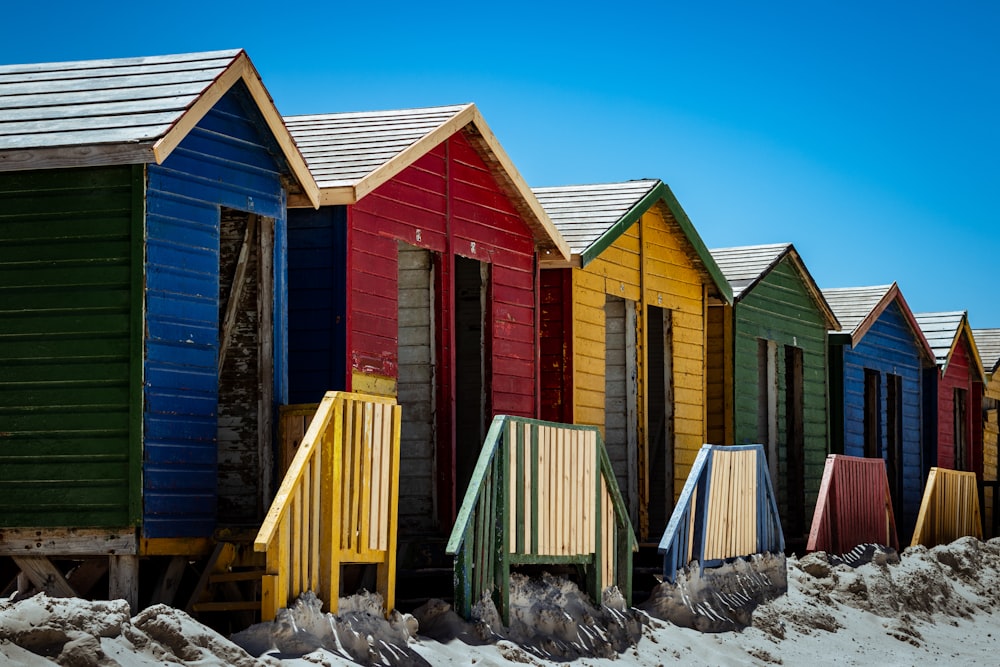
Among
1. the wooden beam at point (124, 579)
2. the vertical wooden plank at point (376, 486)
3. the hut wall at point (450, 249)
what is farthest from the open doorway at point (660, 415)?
the wooden beam at point (124, 579)

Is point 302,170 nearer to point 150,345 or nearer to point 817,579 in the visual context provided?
point 150,345

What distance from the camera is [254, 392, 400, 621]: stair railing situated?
977cm

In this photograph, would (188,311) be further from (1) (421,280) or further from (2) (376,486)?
(1) (421,280)

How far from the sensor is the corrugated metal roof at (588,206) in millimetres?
16900

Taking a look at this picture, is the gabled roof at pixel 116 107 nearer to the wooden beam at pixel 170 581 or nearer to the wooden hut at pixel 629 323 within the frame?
the wooden beam at pixel 170 581

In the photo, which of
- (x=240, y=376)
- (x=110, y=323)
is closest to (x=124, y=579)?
(x=110, y=323)

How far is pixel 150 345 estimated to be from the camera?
10742 mm

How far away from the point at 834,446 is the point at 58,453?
49.9 feet

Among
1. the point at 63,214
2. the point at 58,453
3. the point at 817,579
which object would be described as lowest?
the point at 817,579

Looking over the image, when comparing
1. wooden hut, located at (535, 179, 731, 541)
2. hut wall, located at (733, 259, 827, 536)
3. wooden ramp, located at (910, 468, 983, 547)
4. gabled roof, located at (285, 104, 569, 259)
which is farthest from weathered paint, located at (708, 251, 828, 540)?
gabled roof, located at (285, 104, 569, 259)

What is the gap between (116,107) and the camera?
11.1 meters

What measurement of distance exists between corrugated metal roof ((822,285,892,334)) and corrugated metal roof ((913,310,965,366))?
226cm

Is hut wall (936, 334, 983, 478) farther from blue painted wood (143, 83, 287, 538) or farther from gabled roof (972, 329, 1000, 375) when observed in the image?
blue painted wood (143, 83, 287, 538)

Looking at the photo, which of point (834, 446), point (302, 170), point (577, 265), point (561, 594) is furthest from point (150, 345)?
point (834, 446)
